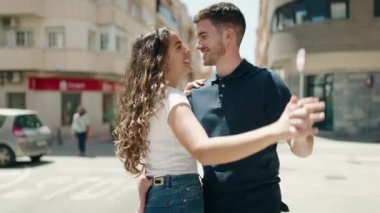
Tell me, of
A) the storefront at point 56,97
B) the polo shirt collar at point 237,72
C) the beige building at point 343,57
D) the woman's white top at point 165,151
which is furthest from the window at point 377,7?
the woman's white top at point 165,151

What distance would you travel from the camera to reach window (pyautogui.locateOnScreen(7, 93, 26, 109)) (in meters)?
28.4

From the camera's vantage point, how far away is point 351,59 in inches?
1033

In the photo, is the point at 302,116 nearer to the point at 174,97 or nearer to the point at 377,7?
the point at 174,97

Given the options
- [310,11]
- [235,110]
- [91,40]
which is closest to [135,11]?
[91,40]

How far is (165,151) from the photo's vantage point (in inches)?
96.0

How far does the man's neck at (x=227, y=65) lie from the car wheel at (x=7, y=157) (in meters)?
12.9

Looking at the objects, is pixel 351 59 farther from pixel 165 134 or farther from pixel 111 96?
pixel 165 134

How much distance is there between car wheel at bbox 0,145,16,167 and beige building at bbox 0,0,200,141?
12.9 metres

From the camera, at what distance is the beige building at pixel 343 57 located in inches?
1019

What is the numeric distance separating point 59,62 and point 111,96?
16.8ft

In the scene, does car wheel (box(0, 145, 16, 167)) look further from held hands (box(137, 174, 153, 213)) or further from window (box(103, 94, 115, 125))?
window (box(103, 94, 115, 125))

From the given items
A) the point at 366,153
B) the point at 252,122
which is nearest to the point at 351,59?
the point at 366,153

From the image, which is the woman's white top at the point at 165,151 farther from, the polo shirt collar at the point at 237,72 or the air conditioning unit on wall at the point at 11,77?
the air conditioning unit on wall at the point at 11,77

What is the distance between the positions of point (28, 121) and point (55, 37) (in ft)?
47.2
